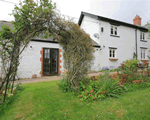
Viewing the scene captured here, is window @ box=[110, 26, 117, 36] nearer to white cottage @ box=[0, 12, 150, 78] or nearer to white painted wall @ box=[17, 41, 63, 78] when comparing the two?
white cottage @ box=[0, 12, 150, 78]

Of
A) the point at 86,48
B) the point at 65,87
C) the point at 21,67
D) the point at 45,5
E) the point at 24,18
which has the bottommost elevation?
the point at 65,87

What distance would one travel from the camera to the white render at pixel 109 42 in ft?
39.2

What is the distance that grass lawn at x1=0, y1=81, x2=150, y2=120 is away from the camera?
2691 mm

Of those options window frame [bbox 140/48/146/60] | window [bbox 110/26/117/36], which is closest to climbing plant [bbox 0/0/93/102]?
window [bbox 110/26/117/36]

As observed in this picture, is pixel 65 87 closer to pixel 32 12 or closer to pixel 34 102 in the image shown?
pixel 34 102

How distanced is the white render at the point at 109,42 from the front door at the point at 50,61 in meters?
3.95

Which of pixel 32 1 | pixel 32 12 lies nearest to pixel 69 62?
pixel 32 12

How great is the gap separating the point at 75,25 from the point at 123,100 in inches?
129

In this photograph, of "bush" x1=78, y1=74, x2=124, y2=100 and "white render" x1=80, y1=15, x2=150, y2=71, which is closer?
"bush" x1=78, y1=74, x2=124, y2=100

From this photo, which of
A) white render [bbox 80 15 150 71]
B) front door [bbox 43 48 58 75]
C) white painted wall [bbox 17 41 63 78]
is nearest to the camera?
white painted wall [bbox 17 41 63 78]

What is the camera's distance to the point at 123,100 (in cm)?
360

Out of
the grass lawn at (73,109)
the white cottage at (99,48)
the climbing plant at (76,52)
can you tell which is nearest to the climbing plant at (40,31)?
the climbing plant at (76,52)

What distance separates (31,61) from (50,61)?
5.24 ft

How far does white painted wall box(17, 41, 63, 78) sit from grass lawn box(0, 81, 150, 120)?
5.12 meters
